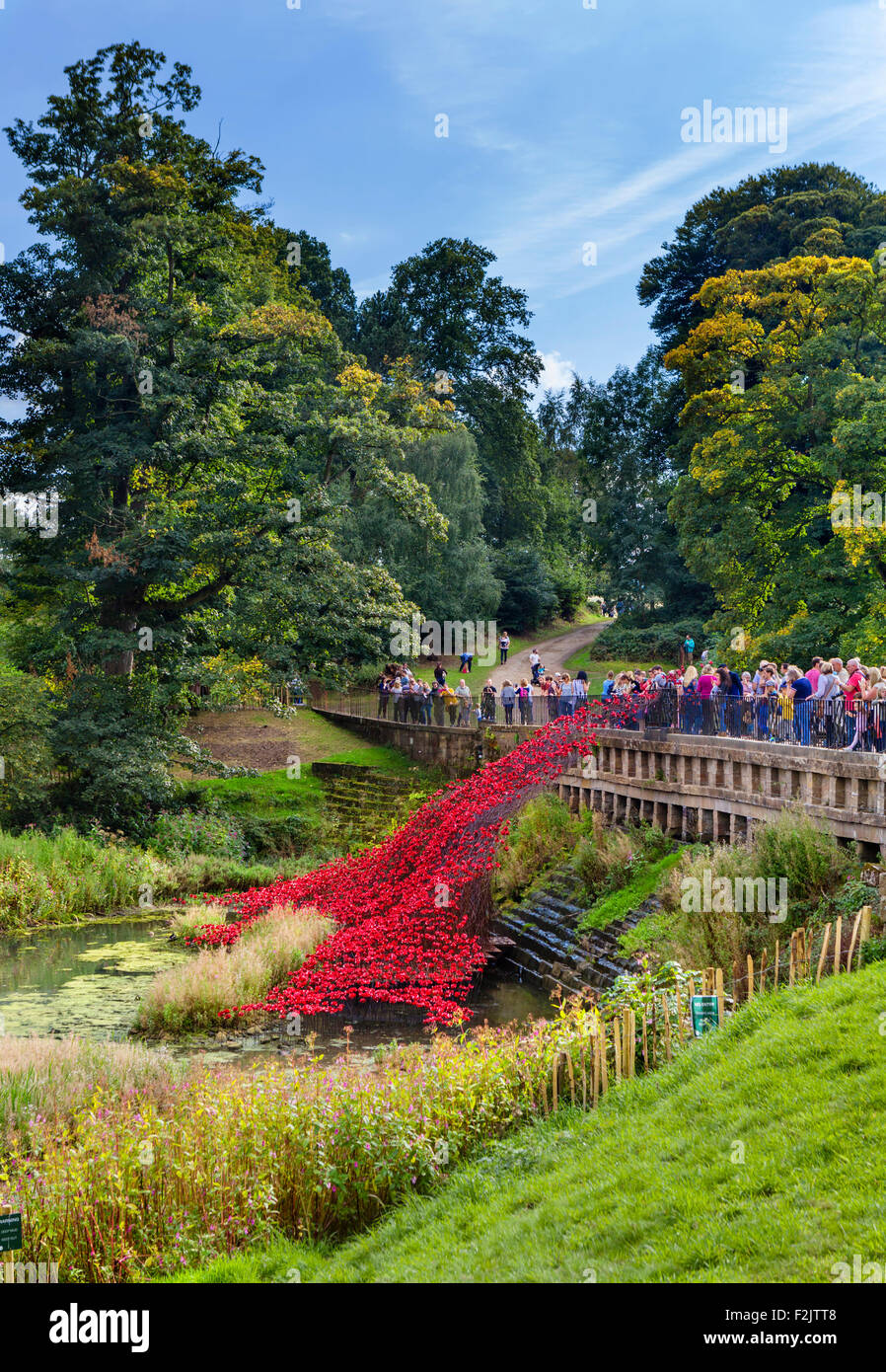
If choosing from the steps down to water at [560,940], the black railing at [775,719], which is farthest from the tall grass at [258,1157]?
the black railing at [775,719]

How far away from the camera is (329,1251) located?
25.6ft

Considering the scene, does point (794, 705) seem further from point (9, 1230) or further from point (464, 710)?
point (464, 710)

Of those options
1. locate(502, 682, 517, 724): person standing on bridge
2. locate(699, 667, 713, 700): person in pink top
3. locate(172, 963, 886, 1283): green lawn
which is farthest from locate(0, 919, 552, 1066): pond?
locate(502, 682, 517, 724): person standing on bridge

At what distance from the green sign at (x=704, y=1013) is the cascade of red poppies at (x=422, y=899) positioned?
14.1 feet

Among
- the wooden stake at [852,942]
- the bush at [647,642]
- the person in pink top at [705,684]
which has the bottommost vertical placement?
the wooden stake at [852,942]

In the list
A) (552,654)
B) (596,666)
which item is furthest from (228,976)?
(552,654)

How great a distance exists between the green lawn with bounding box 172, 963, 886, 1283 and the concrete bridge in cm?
414

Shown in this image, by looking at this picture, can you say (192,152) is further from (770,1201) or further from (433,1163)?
(770,1201)

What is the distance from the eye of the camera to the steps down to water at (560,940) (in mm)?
16094

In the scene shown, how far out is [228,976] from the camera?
15.6 meters

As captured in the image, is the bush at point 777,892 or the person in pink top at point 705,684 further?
the person in pink top at point 705,684

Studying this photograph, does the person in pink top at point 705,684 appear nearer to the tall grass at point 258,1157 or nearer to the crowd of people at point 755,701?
the crowd of people at point 755,701

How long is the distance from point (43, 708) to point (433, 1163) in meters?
17.6
